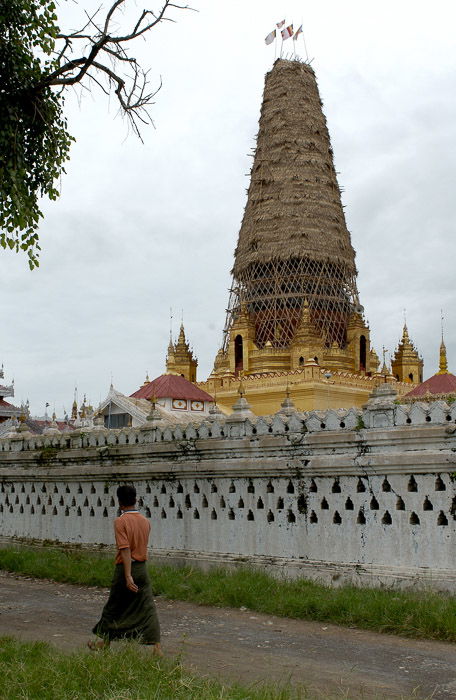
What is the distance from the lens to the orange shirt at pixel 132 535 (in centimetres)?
842

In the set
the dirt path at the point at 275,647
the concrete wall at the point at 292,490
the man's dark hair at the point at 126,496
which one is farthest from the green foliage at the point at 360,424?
the man's dark hair at the point at 126,496

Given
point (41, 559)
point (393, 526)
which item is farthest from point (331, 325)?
point (393, 526)

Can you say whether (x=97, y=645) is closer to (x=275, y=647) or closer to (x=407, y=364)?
(x=275, y=647)

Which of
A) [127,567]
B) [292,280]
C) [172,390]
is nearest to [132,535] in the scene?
[127,567]

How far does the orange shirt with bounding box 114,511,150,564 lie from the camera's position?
8422 millimetres

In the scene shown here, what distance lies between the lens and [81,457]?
17.4m

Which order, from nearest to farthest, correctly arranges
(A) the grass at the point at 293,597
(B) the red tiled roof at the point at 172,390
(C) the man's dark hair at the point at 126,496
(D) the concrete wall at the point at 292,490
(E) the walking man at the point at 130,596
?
1. (E) the walking man at the point at 130,596
2. (C) the man's dark hair at the point at 126,496
3. (A) the grass at the point at 293,597
4. (D) the concrete wall at the point at 292,490
5. (B) the red tiled roof at the point at 172,390

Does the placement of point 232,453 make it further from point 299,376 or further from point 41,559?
point 299,376

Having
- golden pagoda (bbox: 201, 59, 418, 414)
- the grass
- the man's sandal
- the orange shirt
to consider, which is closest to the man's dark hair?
the orange shirt

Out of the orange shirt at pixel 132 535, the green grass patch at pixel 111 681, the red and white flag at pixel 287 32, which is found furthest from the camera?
the red and white flag at pixel 287 32

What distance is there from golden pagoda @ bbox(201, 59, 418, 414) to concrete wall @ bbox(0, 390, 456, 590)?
67.2 ft

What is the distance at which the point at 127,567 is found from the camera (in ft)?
27.3

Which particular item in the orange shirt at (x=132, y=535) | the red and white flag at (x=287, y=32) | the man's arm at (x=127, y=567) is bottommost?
the man's arm at (x=127, y=567)

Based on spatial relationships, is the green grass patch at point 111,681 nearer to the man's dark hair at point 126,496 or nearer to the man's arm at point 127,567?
the man's arm at point 127,567
